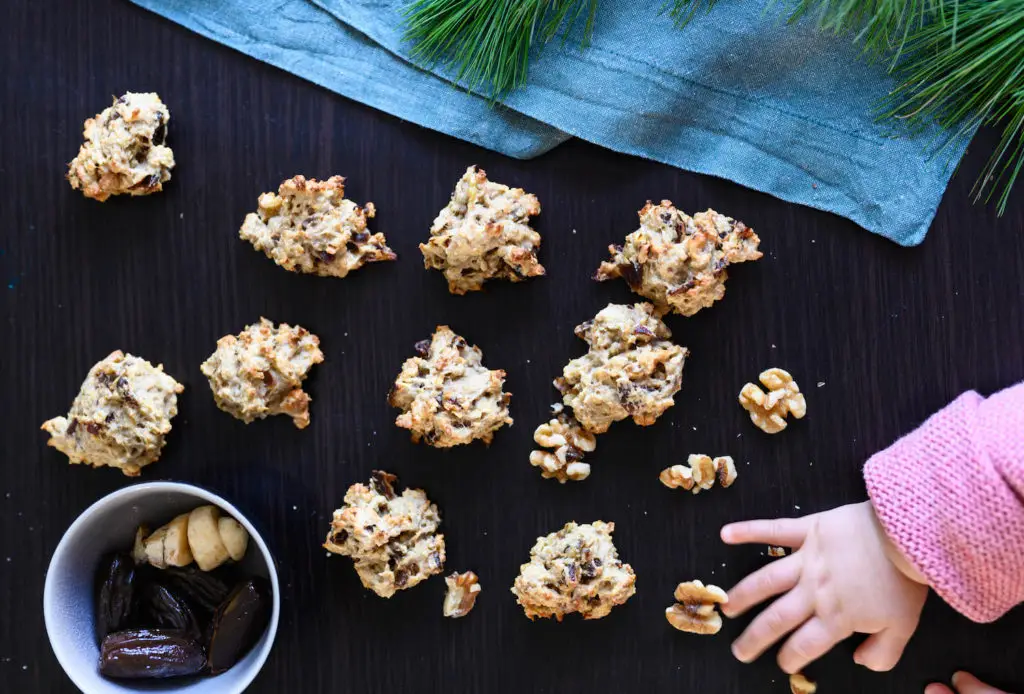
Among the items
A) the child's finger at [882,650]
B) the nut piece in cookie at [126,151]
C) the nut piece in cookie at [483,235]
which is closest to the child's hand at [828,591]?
the child's finger at [882,650]

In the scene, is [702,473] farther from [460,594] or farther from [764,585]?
[460,594]

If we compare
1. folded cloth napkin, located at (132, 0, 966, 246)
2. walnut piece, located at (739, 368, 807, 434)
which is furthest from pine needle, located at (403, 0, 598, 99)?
walnut piece, located at (739, 368, 807, 434)

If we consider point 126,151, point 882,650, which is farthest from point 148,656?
point 882,650

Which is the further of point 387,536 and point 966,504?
point 387,536

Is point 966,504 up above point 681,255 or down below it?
below

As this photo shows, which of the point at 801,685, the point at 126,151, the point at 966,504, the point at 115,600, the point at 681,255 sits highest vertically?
the point at 126,151

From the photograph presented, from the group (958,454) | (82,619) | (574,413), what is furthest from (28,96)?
(958,454)
